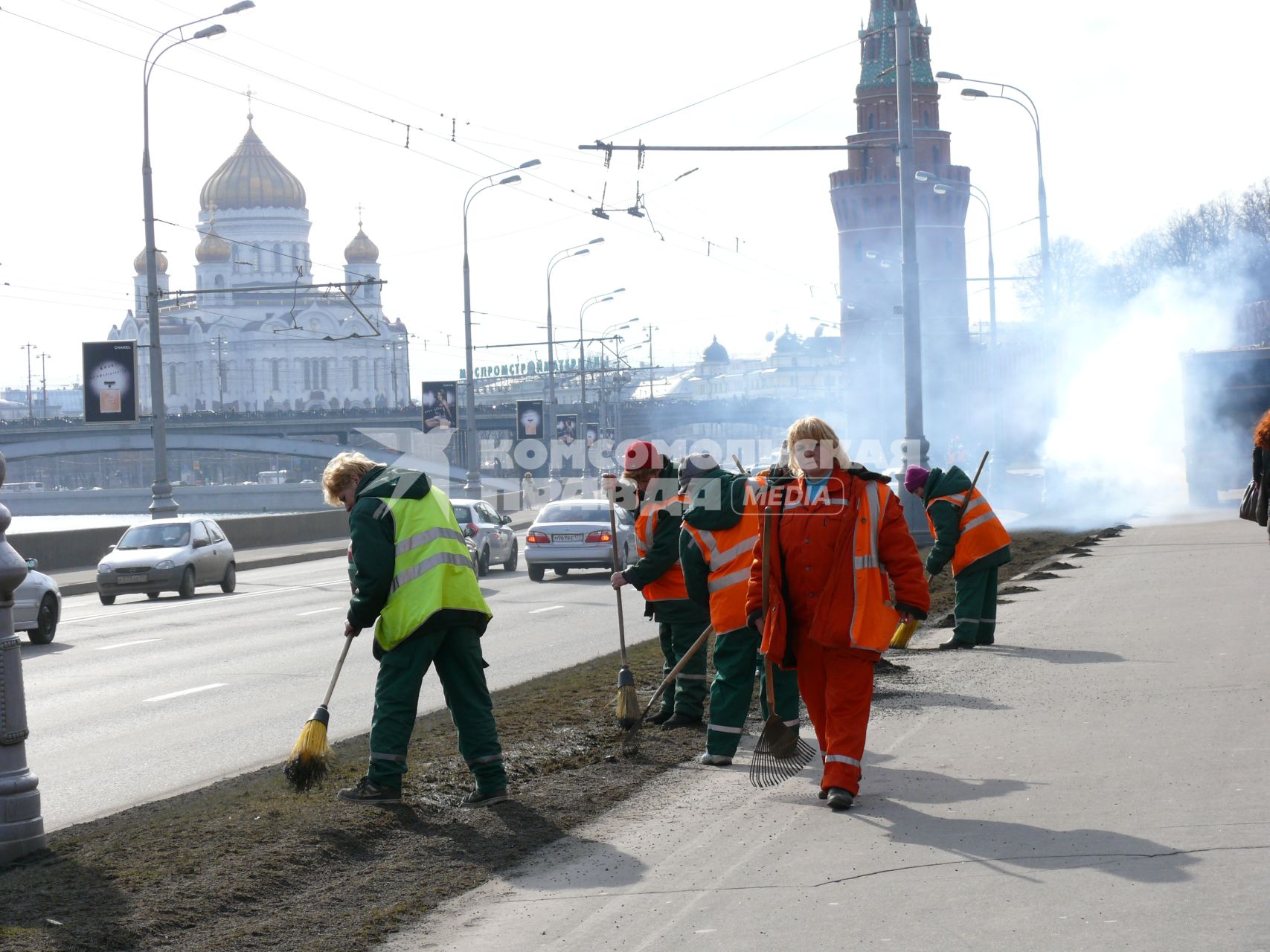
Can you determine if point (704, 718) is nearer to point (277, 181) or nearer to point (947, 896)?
point (947, 896)

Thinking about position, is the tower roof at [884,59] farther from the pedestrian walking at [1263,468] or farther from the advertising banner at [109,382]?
the pedestrian walking at [1263,468]

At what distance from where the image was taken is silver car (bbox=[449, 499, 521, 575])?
88.7ft

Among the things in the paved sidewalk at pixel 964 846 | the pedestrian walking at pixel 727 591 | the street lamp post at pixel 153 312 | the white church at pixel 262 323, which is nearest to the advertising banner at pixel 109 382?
the street lamp post at pixel 153 312

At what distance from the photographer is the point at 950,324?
98.3 metres

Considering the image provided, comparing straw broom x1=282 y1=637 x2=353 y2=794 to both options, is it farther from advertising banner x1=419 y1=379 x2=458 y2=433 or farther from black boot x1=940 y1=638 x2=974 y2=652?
advertising banner x1=419 y1=379 x2=458 y2=433

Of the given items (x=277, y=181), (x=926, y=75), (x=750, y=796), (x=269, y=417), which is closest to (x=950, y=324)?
(x=926, y=75)

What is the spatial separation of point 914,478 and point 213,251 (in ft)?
425

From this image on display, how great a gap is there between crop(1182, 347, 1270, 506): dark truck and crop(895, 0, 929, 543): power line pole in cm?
1249

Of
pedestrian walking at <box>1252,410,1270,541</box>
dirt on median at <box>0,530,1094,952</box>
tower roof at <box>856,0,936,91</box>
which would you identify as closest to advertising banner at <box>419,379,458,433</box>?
tower roof at <box>856,0,936,91</box>

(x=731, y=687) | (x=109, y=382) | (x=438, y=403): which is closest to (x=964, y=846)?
(x=731, y=687)

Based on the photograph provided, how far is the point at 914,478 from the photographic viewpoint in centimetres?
1313

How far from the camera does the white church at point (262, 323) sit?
129375 millimetres

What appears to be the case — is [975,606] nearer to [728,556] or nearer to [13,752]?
[728,556]

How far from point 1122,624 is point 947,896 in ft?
29.2
